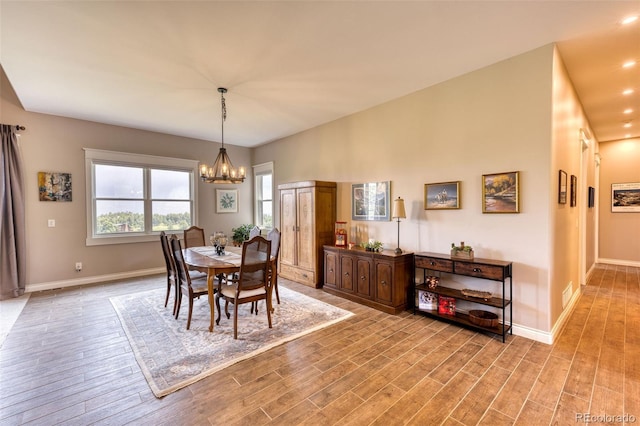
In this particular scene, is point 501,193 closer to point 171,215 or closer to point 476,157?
point 476,157

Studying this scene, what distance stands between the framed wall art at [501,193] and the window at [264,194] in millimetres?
4680

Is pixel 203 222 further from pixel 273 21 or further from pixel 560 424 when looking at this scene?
pixel 560 424

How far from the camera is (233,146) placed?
273 inches

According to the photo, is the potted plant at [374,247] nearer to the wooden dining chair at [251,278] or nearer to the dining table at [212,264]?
the dining table at [212,264]

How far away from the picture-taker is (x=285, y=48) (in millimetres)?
2770

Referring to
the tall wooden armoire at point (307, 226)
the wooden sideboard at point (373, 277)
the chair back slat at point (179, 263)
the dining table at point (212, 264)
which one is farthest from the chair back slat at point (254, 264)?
the tall wooden armoire at point (307, 226)

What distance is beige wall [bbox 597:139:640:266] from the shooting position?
6164 mm

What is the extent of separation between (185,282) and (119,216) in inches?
123

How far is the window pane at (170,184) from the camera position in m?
5.75

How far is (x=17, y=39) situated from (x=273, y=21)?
246 centimetres

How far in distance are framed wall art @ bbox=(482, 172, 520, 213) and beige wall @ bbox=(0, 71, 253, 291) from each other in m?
5.90

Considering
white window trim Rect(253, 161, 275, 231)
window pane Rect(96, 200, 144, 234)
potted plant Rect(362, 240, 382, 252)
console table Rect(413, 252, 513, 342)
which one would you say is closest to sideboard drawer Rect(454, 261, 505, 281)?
console table Rect(413, 252, 513, 342)

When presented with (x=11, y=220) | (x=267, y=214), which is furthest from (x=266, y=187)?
(x=11, y=220)

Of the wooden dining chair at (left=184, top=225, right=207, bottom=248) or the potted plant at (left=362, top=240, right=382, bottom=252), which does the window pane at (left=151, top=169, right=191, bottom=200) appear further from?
the potted plant at (left=362, top=240, right=382, bottom=252)
